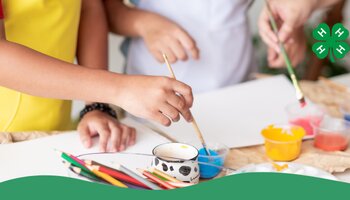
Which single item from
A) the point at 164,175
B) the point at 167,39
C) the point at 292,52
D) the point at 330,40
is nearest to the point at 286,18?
the point at 292,52

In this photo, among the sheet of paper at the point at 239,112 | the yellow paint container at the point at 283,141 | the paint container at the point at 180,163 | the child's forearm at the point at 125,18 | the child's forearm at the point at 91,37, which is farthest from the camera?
the child's forearm at the point at 125,18

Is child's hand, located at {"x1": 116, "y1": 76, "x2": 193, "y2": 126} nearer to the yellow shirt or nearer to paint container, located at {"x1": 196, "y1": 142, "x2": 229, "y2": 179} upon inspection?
paint container, located at {"x1": 196, "y1": 142, "x2": 229, "y2": 179}

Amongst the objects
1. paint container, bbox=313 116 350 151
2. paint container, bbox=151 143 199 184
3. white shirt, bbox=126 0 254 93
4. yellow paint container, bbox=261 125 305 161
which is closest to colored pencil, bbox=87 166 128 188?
paint container, bbox=151 143 199 184

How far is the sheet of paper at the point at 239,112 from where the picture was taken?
3.52 feet

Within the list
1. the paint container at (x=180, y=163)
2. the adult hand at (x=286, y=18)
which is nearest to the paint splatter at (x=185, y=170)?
the paint container at (x=180, y=163)

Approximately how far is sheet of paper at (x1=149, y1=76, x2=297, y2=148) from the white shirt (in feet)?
0.28

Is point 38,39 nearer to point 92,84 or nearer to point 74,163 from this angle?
point 92,84

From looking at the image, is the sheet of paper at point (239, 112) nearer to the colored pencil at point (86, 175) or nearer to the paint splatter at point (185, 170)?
the paint splatter at point (185, 170)

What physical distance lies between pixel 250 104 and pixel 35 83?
1.73ft

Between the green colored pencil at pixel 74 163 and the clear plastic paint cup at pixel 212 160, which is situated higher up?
A: the green colored pencil at pixel 74 163

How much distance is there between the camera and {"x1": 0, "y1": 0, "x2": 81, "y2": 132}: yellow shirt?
995mm

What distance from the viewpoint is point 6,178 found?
86cm

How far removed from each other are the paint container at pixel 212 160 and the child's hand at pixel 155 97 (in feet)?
0.30

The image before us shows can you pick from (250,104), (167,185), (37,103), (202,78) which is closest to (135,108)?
(167,185)
